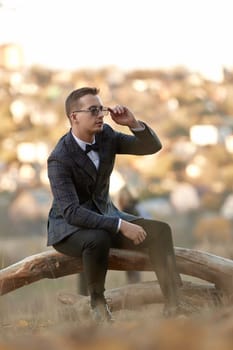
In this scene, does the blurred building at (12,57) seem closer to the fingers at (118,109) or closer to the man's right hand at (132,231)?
the fingers at (118,109)

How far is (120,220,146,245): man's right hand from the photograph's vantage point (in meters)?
A: 5.24

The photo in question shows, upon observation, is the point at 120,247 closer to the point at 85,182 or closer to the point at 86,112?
the point at 85,182

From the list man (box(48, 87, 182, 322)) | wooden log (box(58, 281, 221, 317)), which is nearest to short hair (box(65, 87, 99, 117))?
man (box(48, 87, 182, 322))

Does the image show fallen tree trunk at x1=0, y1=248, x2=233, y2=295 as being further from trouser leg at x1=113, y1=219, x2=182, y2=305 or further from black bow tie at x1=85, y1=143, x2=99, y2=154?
black bow tie at x1=85, y1=143, x2=99, y2=154

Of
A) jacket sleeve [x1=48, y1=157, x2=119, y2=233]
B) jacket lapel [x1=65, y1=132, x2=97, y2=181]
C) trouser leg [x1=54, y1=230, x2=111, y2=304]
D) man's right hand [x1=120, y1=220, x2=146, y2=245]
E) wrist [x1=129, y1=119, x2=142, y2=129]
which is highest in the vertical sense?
wrist [x1=129, y1=119, x2=142, y2=129]

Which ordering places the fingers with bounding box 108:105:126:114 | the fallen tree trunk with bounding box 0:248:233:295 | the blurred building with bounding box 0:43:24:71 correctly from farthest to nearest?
1. the blurred building with bounding box 0:43:24:71
2. the fallen tree trunk with bounding box 0:248:233:295
3. the fingers with bounding box 108:105:126:114

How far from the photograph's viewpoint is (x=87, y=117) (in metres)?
5.34

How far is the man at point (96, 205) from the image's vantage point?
206 inches

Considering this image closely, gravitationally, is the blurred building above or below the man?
below

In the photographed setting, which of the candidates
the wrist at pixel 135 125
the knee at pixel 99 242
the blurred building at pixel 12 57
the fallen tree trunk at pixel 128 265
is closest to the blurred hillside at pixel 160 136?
the blurred building at pixel 12 57

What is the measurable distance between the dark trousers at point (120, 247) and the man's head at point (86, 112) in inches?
21.5

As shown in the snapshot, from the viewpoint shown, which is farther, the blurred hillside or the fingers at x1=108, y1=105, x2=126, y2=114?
the blurred hillside

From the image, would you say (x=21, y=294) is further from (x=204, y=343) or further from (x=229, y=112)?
(x=229, y=112)

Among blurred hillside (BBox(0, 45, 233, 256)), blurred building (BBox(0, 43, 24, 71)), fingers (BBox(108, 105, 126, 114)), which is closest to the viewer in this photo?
fingers (BBox(108, 105, 126, 114))
